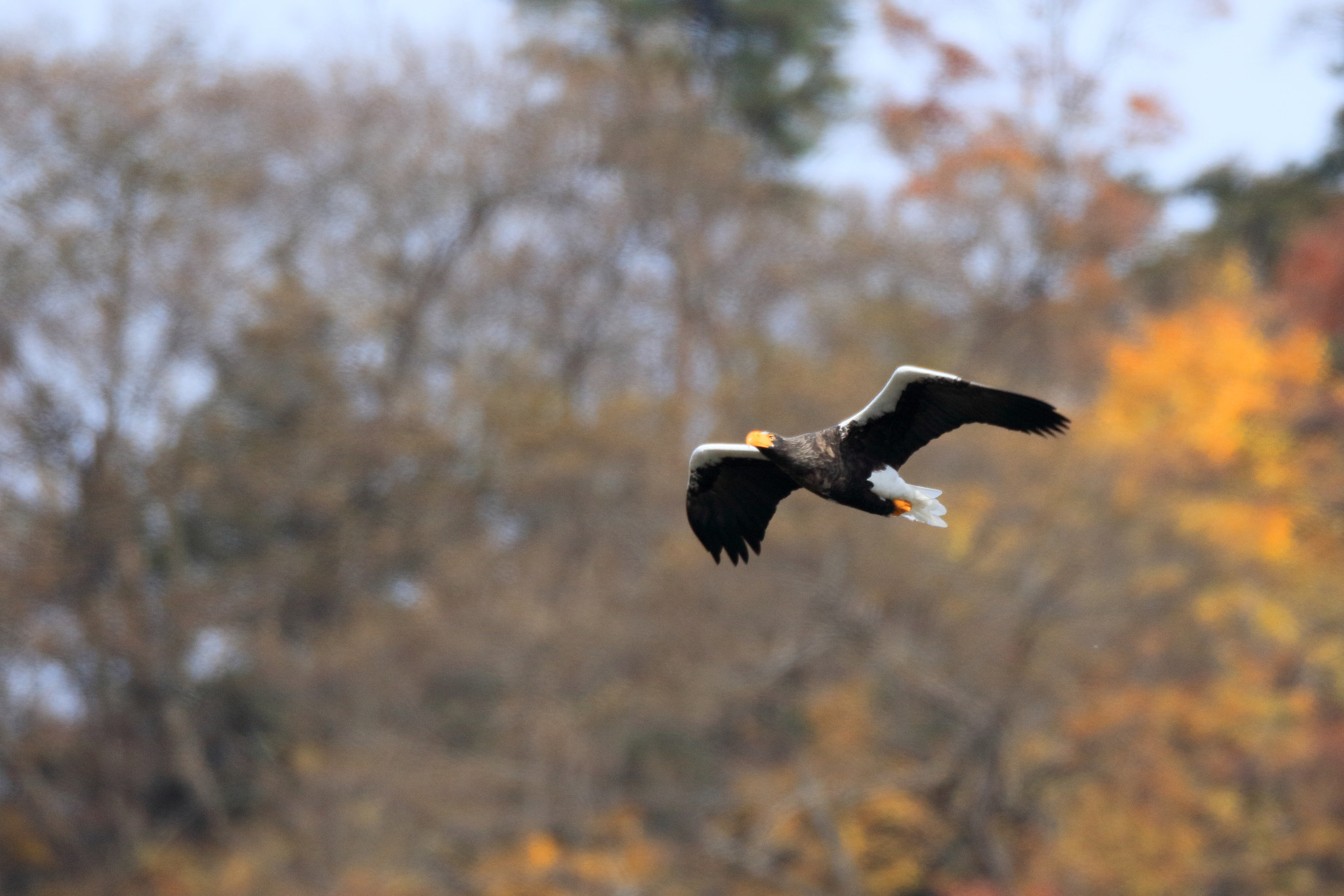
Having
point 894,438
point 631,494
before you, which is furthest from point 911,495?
point 631,494

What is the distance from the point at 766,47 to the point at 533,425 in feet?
27.6

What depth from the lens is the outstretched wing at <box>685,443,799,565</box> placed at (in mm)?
6430

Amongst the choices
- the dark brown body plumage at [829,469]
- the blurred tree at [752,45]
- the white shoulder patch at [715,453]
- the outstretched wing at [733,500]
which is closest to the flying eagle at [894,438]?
the dark brown body plumage at [829,469]

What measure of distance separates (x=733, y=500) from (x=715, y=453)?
0.34m

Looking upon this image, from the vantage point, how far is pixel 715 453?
20.6ft

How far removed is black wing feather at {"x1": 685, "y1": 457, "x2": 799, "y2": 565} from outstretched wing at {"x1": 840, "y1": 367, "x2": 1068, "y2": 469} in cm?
82

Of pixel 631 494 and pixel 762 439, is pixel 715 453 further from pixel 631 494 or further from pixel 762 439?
pixel 631 494

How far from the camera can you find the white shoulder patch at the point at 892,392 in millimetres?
5340

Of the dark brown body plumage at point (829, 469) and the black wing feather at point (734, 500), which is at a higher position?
the black wing feather at point (734, 500)


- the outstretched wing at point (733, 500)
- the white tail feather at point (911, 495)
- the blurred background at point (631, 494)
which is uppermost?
the blurred background at point (631, 494)

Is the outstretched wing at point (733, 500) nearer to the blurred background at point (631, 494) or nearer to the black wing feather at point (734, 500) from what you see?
the black wing feather at point (734, 500)

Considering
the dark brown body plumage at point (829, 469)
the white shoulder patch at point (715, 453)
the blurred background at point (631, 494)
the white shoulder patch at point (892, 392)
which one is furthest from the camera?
the blurred background at point (631, 494)

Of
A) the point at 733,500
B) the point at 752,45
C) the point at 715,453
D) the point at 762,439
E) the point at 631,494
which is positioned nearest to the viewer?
the point at 762,439

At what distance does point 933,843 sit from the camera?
15.4 m
